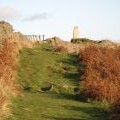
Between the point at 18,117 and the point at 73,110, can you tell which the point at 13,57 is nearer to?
the point at 73,110

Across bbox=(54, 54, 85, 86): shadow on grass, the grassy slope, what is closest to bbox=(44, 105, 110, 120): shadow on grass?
the grassy slope

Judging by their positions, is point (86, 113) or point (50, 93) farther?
point (50, 93)

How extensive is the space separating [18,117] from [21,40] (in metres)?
20.8

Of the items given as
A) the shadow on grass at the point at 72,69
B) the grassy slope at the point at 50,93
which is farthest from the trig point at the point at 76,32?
the shadow on grass at the point at 72,69

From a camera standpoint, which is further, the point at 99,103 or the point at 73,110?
the point at 99,103

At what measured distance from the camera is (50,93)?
931 inches

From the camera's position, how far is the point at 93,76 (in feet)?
84.2

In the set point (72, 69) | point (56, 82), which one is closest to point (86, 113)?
point (56, 82)

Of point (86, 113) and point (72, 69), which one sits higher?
point (72, 69)

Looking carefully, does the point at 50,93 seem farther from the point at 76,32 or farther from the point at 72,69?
the point at 76,32

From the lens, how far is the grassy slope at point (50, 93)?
1822 centimetres

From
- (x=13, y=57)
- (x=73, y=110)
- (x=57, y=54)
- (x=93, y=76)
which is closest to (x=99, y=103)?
(x=73, y=110)

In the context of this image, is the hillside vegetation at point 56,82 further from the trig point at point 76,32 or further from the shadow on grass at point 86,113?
the trig point at point 76,32

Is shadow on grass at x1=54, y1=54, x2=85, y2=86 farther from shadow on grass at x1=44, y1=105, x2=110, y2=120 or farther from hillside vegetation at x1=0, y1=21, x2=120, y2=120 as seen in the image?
shadow on grass at x1=44, y1=105, x2=110, y2=120
